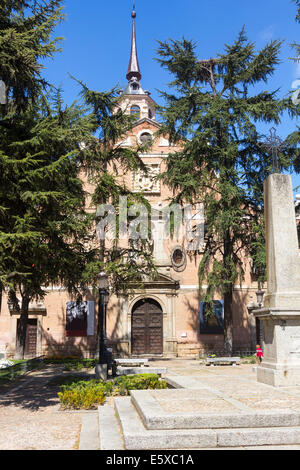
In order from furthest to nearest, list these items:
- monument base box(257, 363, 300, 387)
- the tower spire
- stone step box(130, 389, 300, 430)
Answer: the tower spire → monument base box(257, 363, 300, 387) → stone step box(130, 389, 300, 430)

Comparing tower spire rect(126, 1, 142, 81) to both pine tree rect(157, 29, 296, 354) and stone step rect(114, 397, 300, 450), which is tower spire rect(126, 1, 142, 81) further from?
stone step rect(114, 397, 300, 450)

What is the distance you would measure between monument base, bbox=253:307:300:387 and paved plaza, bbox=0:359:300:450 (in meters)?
0.26

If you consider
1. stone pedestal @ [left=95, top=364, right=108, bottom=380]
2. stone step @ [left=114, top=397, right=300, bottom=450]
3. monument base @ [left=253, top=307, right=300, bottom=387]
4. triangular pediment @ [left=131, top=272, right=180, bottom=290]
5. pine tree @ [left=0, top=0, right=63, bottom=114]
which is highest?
pine tree @ [left=0, top=0, right=63, bottom=114]

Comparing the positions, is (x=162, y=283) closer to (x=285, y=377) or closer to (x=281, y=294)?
(x=281, y=294)

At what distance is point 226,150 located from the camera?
20266mm

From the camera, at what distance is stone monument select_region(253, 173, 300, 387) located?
27.6ft

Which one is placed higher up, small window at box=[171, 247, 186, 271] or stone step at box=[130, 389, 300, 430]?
small window at box=[171, 247, 186, 271]

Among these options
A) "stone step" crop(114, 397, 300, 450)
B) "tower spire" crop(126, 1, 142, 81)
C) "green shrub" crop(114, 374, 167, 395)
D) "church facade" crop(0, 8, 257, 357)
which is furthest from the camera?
"tower spire" crop(126, 1, 142, 81)

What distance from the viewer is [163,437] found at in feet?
16.6

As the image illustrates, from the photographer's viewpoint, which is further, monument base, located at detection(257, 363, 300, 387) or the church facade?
the church facade

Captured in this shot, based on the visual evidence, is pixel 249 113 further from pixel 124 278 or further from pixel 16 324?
pixel 16 324

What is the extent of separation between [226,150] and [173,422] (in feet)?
54.3

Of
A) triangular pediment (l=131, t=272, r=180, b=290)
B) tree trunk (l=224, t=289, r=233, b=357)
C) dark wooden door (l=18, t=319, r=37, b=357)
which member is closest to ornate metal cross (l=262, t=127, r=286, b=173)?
tree trunk (l=224, t=289, r=233, b=357)
